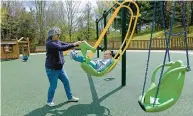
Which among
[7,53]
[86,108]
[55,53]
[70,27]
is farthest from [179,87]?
[70,27]

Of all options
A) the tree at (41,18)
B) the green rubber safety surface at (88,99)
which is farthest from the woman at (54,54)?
the tree at (41,18)

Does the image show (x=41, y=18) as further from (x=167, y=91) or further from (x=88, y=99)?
(x=167, y=91)

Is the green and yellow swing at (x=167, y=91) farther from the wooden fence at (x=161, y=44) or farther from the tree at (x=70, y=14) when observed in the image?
the tree at (x=70, y=14)

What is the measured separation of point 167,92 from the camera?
2.83 meters

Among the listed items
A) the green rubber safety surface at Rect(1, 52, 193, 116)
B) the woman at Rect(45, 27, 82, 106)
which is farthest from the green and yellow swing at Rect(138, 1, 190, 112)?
the woman at Rect(45, 27, 82, 106)

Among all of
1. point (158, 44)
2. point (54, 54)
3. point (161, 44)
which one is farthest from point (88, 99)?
point (158, 44)

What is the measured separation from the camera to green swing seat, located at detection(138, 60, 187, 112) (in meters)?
2.62

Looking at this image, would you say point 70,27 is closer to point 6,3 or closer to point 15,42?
point 6,3

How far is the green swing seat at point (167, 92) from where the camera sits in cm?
262

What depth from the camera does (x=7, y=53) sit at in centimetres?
1381

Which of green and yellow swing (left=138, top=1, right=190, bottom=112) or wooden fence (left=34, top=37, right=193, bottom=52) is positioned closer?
green and yellow swing (left=138, top=1, right=190, bottom=112)

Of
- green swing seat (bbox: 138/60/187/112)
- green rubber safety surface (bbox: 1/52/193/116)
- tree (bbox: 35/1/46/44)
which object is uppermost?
tree (bbox: 35/1/46/44)

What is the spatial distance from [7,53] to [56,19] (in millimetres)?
15444

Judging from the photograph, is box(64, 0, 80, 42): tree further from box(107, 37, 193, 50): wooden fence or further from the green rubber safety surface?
the green rubber safety surface
